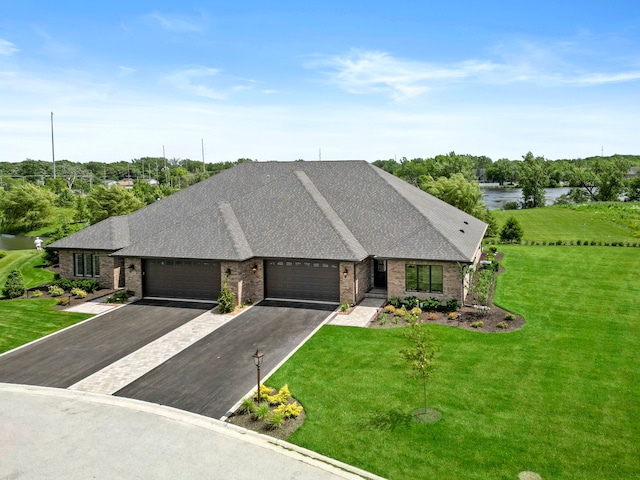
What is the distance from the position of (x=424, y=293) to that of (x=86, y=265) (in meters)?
20.3

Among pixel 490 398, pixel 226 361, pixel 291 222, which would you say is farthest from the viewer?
pixel 291 222

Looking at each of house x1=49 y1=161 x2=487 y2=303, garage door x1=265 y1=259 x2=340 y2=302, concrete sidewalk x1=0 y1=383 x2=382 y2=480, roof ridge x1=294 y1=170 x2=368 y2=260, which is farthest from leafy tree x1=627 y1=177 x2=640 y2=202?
concrete sidewalk x1=0 y1=383 x2=382 y2=480

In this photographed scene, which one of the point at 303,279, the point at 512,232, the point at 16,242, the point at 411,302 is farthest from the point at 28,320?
the point at 16,242

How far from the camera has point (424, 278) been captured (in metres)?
24.8

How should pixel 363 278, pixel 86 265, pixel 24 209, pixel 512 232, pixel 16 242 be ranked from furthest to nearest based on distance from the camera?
pixel 24 209, pixel 16 242, pixel 512 232, pixel 86 265, pixel 363 278

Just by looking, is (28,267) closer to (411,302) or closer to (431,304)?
(411,302)

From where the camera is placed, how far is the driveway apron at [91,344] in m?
16.7

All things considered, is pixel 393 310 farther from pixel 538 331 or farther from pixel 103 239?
pixel 103 239

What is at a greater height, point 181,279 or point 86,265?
point 86,265

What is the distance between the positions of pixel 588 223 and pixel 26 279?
64512 millimetres

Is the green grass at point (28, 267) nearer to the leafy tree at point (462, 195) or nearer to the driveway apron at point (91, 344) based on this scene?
the driveway apron at point (91, 344)

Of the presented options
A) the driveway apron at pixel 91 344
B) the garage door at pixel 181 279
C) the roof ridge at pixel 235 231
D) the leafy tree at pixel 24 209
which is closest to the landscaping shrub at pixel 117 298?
the driveway apron at pixel 91 344

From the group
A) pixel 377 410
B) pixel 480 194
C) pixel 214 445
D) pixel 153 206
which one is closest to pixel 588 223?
pixel 480 194

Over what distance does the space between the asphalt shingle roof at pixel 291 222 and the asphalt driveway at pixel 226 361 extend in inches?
142
